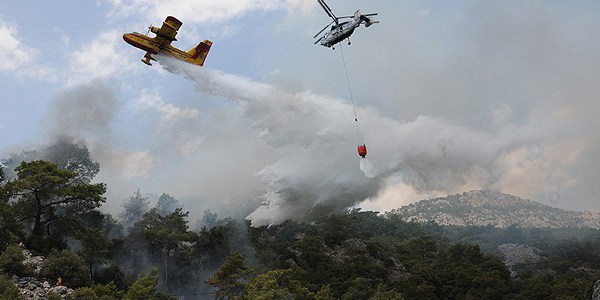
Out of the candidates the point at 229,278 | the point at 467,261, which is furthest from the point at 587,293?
the point at 229,278

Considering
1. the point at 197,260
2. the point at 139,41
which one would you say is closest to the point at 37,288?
the point at 139,41

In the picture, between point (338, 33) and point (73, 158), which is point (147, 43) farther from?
point (73, 158)

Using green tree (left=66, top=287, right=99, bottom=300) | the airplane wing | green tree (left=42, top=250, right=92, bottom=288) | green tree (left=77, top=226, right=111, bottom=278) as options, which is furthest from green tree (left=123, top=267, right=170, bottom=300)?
the airplane wing

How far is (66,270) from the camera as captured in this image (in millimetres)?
39781

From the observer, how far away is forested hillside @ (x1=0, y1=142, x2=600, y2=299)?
41156 millimetres

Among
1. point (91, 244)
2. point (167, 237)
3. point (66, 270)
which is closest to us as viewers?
point (66, 270)

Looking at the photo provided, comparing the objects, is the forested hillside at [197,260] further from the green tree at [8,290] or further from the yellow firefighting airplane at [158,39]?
the yellow firefighting airplane at [158,39]

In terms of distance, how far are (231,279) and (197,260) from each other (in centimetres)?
1960

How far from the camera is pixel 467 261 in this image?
79.4 m

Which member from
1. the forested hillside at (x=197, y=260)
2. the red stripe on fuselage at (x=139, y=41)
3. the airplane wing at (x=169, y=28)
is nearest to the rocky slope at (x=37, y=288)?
the forested hillside at (x=197, y=260)

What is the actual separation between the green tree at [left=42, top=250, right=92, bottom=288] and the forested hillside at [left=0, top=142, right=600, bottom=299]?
0.08 m

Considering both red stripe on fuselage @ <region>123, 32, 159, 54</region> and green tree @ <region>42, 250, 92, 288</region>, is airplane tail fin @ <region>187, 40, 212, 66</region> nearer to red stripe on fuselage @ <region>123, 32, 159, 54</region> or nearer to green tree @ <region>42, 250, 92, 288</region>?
red stripe on fuselage @ <region>123, 32, 159, 54</region>

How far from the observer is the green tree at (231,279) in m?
48.0

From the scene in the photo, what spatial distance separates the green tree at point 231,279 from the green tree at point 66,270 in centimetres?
1246
